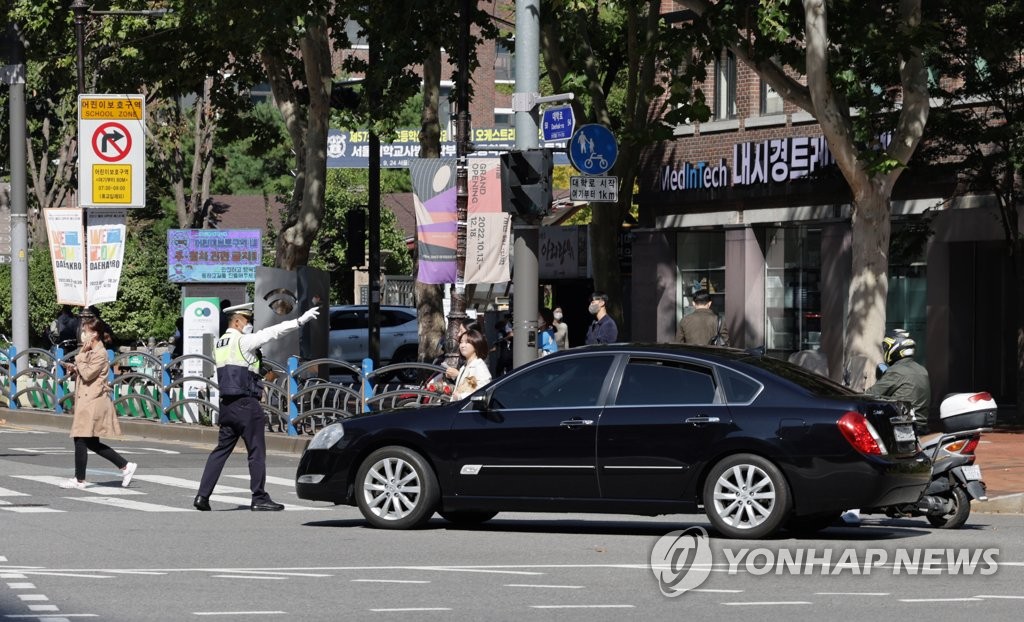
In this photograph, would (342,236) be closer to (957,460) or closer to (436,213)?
(436,213)

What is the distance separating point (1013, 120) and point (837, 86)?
3.31 meters

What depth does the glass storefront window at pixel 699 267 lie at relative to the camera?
3234cm

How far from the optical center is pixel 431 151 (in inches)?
1156

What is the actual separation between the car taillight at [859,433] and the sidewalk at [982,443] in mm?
3677

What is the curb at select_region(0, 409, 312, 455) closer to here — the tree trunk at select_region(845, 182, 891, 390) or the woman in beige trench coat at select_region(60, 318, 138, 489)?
the woman in beige trench coat at select_region(60, 318, 138, 489)

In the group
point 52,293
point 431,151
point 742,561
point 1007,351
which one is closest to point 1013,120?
point 1007,351

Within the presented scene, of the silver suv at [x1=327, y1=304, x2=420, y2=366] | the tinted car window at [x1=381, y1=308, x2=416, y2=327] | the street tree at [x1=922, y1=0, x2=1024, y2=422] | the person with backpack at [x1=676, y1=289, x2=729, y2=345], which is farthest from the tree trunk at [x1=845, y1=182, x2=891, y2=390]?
the tinted car window at [x1=381, y1=308, x2=416, y2=327]

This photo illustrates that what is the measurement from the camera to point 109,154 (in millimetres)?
28594

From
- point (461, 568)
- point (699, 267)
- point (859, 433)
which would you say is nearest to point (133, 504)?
point (461, 568)

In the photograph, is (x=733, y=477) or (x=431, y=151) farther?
(x=431, y=151)

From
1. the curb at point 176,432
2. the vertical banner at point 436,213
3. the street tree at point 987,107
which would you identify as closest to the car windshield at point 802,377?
the street tree at point 987,107

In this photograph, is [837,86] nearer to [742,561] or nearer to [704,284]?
[742,561]

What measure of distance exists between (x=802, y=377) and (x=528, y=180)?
519 centimetres

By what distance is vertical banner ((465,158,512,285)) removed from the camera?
65.9 feet
